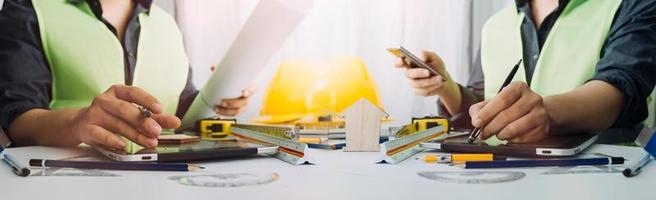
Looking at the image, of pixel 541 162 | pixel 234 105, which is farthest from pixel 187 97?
pixel 541 162

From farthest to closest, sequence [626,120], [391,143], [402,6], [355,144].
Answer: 1. [402,6]
2. [626,120]
3. [355,144]
4. [391,143]

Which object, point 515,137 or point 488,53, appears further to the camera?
point 488,53

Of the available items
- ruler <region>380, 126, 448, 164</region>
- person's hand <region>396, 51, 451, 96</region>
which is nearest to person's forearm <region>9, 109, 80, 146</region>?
ruler <region>380, 126, 448, 164</region>

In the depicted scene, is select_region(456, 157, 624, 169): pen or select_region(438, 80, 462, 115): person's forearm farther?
select_region(438, 80, 462, 115): person's forearm

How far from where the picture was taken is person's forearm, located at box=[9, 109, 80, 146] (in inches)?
46.7

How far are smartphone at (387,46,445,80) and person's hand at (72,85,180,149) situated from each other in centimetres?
55

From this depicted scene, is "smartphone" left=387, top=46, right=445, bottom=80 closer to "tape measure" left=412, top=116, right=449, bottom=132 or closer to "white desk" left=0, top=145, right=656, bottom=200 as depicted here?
"tape measure" left=412, top=116, right=449, bottom=132

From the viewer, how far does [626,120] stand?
1.26m

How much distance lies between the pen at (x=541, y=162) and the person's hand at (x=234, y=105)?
0.79 m

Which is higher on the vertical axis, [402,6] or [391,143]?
[402,6]

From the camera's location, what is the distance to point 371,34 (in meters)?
1.50

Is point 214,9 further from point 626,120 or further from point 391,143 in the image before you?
point 626,120

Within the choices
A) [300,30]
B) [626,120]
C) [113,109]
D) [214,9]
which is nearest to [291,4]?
[300,30]

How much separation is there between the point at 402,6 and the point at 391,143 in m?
0.62
